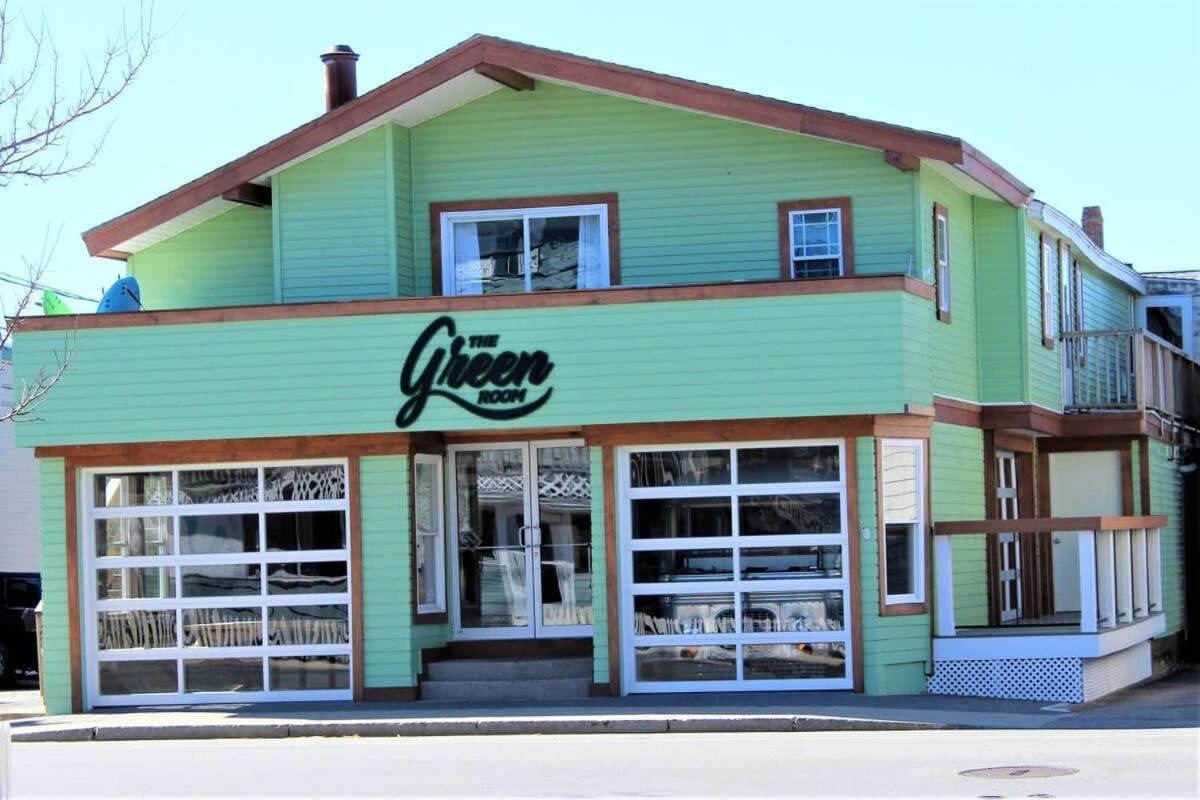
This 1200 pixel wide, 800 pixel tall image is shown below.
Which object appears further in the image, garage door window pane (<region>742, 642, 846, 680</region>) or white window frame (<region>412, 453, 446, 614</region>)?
white window frame (<region>412, 453, 446, 614</region>)

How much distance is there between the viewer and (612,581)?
19.9 meters

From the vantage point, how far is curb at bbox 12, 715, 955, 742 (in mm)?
17156

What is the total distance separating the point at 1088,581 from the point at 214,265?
458 inches

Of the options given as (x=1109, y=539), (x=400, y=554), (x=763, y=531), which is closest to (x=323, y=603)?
(x=400, y=554)

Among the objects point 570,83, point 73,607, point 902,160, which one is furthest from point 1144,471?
point 73,607

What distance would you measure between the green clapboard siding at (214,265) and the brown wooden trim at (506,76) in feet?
12.3

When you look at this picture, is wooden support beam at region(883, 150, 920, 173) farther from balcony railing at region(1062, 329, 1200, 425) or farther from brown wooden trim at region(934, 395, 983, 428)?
balcony railing at region(1062, 329, 1200, 425)

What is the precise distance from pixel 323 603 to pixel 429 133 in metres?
5.89

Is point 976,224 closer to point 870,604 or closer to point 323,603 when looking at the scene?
point 870,604

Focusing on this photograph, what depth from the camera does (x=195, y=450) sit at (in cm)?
2077

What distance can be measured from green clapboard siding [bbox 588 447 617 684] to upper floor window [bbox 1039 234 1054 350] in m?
7.59

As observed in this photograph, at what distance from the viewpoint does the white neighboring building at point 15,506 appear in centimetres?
3488

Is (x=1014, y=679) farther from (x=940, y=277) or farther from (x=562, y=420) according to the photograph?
(x=562, y=420)

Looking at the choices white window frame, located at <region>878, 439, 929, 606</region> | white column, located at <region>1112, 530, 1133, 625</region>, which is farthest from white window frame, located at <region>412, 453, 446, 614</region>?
white column, located at <region>1112, 530, 1133, 625</region>
